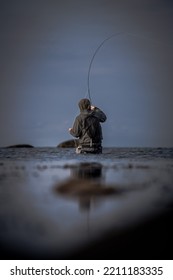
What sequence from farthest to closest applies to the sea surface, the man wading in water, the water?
the sea surface → the man wading in water → the water

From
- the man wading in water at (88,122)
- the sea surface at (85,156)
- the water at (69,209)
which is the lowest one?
the water at (69,209)

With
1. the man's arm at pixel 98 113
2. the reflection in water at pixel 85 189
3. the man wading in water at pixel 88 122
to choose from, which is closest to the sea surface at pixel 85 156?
the man wading in water at pixel 88 122

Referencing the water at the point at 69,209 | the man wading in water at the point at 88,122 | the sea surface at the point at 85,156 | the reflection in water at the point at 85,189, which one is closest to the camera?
the water at the point at 69,209

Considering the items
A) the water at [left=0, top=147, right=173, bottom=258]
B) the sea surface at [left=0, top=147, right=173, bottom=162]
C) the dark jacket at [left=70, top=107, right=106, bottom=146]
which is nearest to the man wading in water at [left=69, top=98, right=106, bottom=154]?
the dark jacket at [left=70, top=107, right=106, bottom=146]

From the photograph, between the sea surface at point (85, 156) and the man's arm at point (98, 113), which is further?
the sea surface at point (85, 156)

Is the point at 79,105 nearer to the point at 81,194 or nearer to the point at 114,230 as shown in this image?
the point at 81,194

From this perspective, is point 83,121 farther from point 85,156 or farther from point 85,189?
point 85,189

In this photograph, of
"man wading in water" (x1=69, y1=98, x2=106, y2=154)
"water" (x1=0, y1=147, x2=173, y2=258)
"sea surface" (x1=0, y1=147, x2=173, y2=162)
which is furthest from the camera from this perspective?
"sea surface" (x1=0, y1=147, x2=173, y2=162)

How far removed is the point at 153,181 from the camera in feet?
14.8

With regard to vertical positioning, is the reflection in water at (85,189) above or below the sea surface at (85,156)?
below

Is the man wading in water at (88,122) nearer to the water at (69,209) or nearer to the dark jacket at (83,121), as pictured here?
the dark jacket at (83,121)

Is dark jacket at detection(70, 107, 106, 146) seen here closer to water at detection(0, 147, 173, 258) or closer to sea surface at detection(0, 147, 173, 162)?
sea surface at detection(0, 147, 173, 162)
